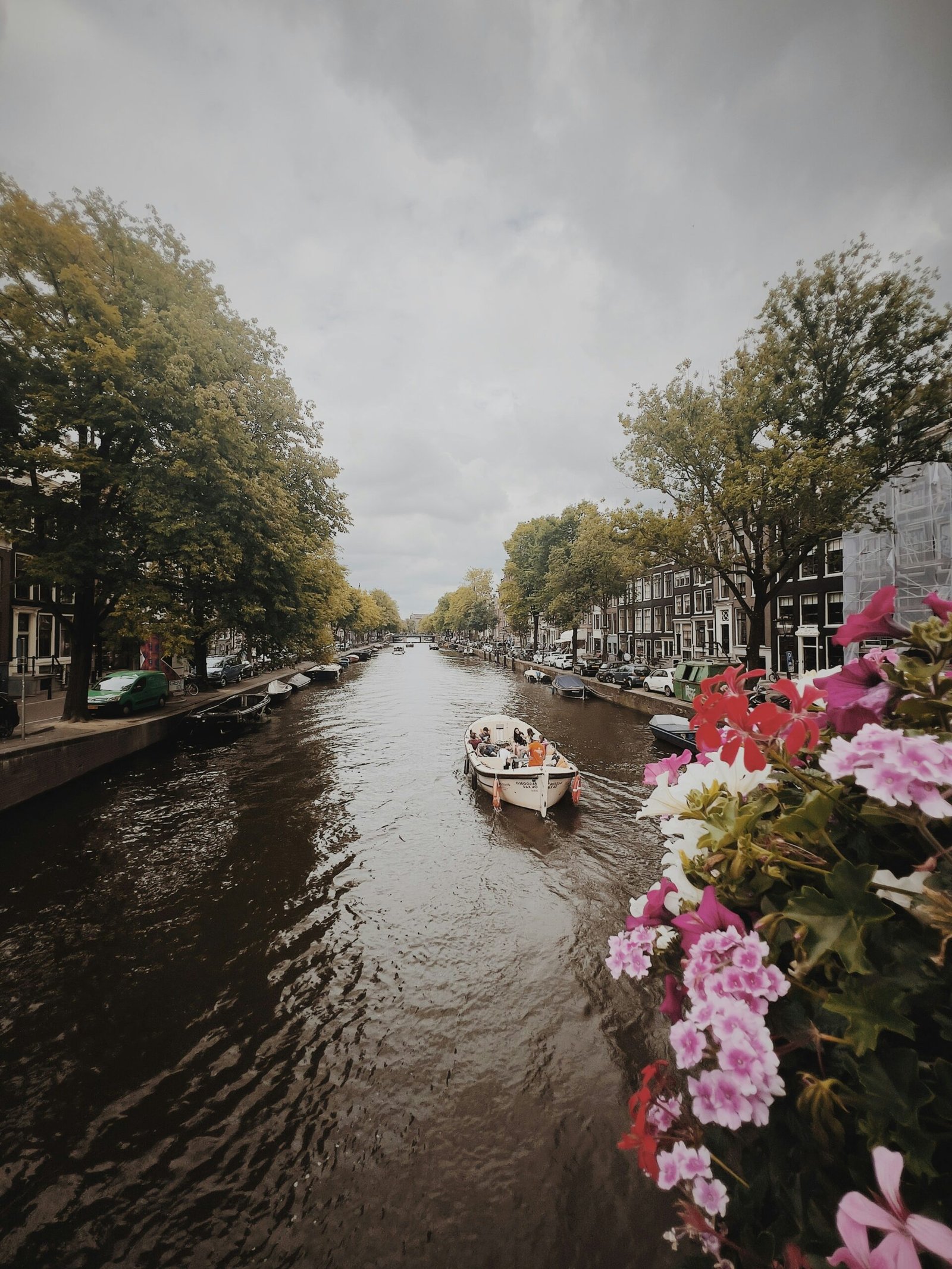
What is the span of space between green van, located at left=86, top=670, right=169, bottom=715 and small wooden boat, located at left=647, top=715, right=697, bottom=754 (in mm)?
21168

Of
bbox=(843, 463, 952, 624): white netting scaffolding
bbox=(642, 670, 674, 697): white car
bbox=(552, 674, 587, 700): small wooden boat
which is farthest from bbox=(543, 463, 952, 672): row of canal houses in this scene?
bbox=(552, 674, 587, 700): small wooden boat

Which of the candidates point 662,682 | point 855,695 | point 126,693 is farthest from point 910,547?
point 126,693

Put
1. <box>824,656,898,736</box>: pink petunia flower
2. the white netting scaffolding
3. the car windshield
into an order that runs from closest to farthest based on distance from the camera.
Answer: <box>824,656,898,736</box>: pink petunia flower
the car windshield
the white netting scaffolding

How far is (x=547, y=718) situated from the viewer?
27.6 m

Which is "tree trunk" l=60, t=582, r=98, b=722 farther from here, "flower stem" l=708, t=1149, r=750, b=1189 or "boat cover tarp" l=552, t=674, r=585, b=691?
"boat cover tarp" l=552, t=674, r=585, b=691

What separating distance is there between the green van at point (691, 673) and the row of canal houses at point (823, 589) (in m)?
4.11

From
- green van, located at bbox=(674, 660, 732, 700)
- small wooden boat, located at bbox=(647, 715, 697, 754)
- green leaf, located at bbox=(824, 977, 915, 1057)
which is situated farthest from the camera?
green van, located at bbox=(674, 660, 732, 700)

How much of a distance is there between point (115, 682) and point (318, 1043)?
20362 millimetres

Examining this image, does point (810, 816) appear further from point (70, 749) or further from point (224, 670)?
point (224, 670)

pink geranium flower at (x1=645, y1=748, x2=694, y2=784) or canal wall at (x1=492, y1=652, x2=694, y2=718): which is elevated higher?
pink geranium flower at (x1=645, y1=748, x2=694, y2=784)

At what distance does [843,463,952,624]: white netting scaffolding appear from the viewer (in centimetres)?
2362

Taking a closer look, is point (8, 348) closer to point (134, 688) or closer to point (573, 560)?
point (134, 688)

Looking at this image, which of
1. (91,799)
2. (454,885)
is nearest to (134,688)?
(91,799)

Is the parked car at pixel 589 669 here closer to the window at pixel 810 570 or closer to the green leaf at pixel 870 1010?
the window at pixel 810 570
